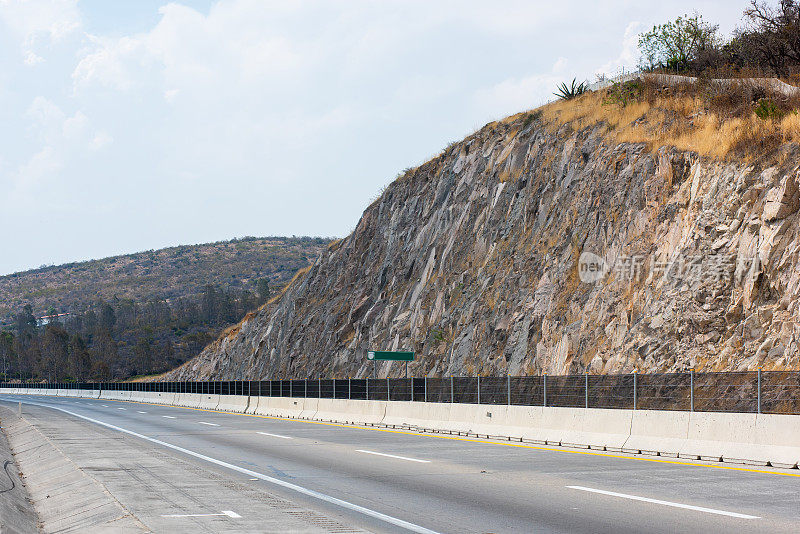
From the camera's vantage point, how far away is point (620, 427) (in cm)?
1892

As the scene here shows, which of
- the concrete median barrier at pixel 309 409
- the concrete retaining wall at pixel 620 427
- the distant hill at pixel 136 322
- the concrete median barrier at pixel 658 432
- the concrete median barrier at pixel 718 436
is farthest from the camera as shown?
the distant hill at pixel 136 322

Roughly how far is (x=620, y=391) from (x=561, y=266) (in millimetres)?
17607

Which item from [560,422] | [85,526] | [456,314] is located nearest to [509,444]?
[560,422]

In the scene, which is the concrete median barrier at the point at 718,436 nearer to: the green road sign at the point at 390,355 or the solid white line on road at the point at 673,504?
the solid white line on road at the point at 673,504

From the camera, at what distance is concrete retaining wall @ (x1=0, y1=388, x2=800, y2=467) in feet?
50.4

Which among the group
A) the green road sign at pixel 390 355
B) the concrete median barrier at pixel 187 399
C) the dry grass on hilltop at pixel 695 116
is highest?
the dry grass on hilltop at pixel 695 116

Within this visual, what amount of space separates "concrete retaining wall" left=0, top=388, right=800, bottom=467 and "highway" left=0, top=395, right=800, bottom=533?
0.58 m

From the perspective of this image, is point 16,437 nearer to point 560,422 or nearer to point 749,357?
point 560,422

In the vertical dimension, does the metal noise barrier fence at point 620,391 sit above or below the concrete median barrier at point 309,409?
above

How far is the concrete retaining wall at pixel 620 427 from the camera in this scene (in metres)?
15.4

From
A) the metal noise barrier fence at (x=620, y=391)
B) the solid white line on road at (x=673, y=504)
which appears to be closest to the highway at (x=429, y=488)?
the solid white line on road at (x=673, y=504)

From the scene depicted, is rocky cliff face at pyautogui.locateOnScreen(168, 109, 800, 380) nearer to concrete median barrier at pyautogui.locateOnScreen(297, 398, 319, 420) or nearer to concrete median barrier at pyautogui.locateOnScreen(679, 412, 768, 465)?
concrete median barrier at pyautogui.locateOnScreen(297, 398, 319, 420)

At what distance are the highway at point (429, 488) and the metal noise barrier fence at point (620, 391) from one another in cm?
252

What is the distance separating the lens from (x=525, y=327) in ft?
126
